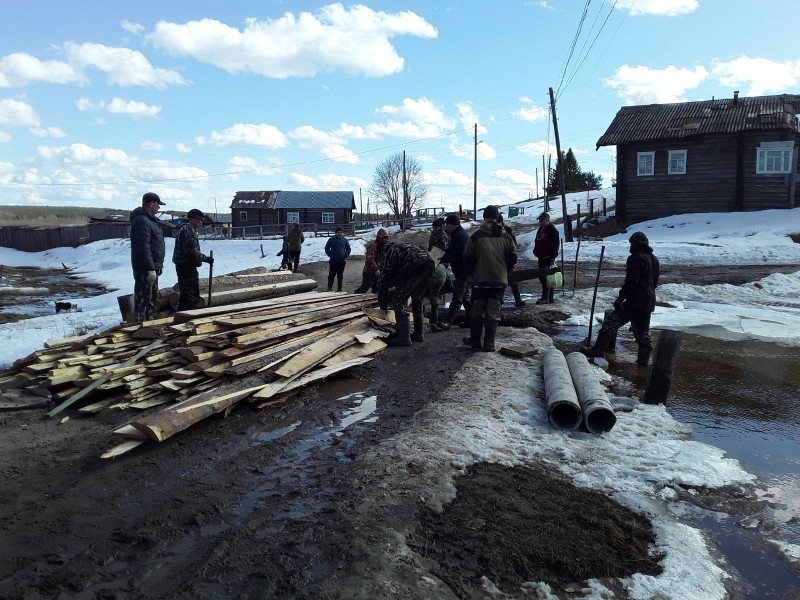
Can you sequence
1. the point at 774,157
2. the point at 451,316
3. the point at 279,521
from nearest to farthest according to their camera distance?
the point at 279,521, the point at 451,316, the point at 774,157

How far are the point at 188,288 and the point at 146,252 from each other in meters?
0.91

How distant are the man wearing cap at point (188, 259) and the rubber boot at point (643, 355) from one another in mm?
6290

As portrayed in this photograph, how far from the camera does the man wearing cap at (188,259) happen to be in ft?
28.0

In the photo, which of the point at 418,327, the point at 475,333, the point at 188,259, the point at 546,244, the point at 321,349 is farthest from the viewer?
the point at 546,244

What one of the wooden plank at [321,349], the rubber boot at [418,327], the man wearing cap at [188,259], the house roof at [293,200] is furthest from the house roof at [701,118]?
the house roof at [293,200]

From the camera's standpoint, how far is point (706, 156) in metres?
29.2

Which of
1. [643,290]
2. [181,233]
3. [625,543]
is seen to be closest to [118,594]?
[625,543]

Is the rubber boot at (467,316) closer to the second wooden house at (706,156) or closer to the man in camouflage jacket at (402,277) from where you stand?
the man in camouflage jacket at (402,277)

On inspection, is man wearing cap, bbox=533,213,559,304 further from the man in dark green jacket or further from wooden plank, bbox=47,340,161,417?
wooden plank, bbox=47,340,161,417

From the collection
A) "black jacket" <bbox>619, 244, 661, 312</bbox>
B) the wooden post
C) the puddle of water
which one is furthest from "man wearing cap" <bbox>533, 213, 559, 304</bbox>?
the wooden post

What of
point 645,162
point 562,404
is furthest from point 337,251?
point 645,162

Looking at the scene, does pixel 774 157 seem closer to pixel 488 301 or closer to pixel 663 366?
pixel 488 301

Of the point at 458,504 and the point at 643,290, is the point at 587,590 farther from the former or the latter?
the point at 643,290

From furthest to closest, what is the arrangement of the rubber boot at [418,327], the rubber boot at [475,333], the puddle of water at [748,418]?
the rubber boot at [418,327]
the rubber boot at [475,333]
the puddle of water at [748,418]
